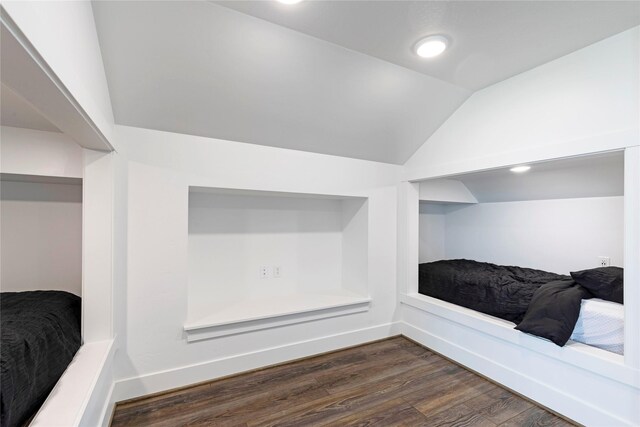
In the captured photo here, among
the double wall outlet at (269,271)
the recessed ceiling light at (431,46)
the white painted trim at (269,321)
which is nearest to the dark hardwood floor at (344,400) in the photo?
the white painted trim at (269,321)

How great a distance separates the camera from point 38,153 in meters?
1.75

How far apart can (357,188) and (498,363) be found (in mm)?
1908

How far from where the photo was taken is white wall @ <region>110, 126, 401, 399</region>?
193 centimetres

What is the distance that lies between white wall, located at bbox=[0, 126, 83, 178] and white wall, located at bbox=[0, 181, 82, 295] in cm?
40

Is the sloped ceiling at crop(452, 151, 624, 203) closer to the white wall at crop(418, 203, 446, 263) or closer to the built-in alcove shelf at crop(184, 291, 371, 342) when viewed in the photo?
the white wall at crop(418, 203, 446, 263)

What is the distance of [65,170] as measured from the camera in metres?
1.80

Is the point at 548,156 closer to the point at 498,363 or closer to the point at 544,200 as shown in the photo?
the point at 498,363

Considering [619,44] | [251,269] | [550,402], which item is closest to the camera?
[619,44]

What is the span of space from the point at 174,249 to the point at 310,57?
5.49 feet

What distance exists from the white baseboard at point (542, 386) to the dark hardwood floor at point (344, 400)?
0.22 feet

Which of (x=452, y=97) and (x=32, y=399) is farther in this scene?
(x=452, y=97)

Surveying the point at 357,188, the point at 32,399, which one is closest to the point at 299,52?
the point at 357,188

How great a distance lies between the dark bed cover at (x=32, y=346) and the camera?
3.56ft

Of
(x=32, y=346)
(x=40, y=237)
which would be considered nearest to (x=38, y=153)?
(x=40, y=237)
